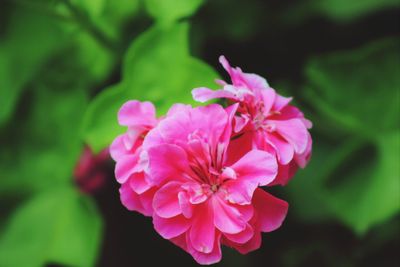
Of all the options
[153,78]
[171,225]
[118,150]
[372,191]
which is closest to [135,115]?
[118,150]

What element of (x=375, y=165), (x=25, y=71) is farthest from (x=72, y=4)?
(x=375, y=165)

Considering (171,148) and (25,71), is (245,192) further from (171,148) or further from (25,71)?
(25,71)

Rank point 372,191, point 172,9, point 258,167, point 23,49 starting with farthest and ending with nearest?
point 23,49 < point 372,191 < point 172,9 < point 258,167

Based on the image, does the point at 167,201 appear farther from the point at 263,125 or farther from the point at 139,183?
the point at 263,125

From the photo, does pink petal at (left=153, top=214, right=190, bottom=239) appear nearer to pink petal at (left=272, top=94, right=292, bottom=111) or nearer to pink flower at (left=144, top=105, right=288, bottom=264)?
pink flower at (left=144, top=105, right=288, bottom=264)

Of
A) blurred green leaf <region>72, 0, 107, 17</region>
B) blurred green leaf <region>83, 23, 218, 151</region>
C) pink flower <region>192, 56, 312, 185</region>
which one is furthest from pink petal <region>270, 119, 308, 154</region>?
blurred green leaf <region>72, 0, 107, 17</region>

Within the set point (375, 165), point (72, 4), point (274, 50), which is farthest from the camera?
point (274, 50)
